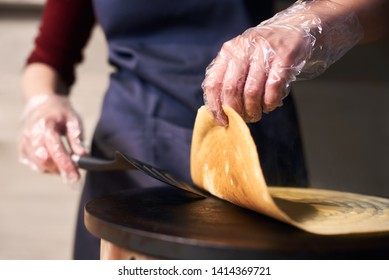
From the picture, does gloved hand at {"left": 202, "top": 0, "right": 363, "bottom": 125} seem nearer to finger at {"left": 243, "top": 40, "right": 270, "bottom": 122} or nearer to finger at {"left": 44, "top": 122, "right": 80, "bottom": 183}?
finger at {"left": 243, "top": 40, "right": 270, "bottom": 122}

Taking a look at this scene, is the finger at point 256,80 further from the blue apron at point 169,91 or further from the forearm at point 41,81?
the forearm at point 41,81

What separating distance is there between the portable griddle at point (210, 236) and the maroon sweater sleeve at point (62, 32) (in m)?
0.80

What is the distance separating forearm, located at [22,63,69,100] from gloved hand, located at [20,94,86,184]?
1.4 inches

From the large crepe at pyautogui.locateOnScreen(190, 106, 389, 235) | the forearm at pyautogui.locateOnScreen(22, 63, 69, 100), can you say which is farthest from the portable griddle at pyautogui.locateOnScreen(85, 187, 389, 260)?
the forearm at pyautogui.locateOnScreen(22, 63, 69, 100)

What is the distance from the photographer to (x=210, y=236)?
782 millimetres

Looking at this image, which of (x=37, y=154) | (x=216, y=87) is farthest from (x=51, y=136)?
(x=216, y=87)

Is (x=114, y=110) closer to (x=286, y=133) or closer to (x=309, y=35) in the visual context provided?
(x=286, y=133)

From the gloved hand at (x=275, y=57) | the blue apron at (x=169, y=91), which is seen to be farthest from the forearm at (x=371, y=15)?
the blue apron at (x=169, y=91)

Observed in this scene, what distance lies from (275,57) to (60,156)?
0.60 meters

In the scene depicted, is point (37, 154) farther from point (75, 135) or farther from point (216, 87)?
point (216, 87)

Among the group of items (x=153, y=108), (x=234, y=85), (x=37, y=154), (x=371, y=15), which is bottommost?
(x=37, y=154)

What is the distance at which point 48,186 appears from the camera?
2.20 metres
